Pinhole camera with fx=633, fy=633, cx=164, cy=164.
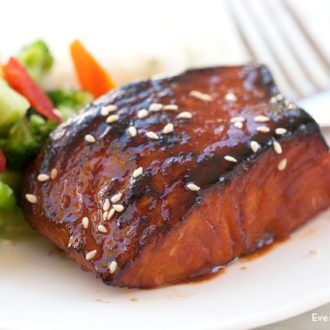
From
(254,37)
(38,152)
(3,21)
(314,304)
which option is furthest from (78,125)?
(3,21)

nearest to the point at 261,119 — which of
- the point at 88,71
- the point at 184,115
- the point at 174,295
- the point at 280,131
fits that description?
the point at 280,131

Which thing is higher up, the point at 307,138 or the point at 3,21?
the point at 3,21

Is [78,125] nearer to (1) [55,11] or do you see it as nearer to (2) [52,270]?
(2) [52,270]

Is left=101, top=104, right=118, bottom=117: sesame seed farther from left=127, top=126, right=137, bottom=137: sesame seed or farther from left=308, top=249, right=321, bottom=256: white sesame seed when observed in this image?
left=308, top=249, right=321, bottom=256: white sesame seed

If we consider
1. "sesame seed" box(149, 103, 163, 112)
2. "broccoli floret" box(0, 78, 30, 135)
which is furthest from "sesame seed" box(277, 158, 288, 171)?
"broccoli floret" box(0, 78, 30, 135)

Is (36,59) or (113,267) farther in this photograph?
(36,59)

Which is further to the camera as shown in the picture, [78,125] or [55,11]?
[55,11]

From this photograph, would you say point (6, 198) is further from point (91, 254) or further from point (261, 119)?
point (261, 119)
